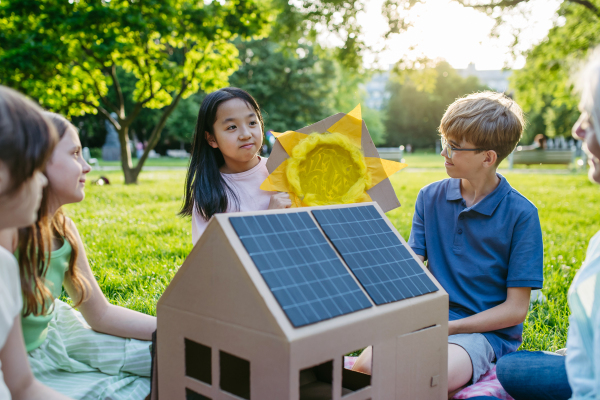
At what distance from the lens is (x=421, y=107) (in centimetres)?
Result: 5228

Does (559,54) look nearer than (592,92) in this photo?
No

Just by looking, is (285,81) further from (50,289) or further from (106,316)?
(50,289)

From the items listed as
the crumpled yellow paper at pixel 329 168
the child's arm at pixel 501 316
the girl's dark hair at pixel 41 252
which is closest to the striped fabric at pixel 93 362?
the girl's dark hair at pixel 41 252

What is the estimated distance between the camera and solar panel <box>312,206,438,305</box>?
151 centimetres

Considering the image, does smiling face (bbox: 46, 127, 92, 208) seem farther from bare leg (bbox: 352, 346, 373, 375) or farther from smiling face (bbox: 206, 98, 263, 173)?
bare leg (bbox: 352, 346, 373, 375)

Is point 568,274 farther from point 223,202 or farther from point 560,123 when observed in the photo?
point 560,123

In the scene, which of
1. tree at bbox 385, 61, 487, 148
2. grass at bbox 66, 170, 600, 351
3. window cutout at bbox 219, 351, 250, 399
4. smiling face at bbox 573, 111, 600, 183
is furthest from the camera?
tree at bbox 385, 61, 487, 148

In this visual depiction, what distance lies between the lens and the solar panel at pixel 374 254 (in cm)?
151

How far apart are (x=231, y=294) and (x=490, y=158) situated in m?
1.59

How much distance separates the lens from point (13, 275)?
1.19 metres

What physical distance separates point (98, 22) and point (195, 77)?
2.74 m

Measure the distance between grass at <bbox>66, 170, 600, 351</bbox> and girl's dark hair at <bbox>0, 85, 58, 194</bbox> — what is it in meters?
1.99

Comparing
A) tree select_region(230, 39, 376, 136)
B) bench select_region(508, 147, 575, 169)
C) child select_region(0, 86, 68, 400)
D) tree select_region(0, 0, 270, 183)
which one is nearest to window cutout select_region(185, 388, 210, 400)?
child select_region(0, 86, 68, 400)

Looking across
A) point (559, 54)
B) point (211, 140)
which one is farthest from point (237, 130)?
point (559, 54)
